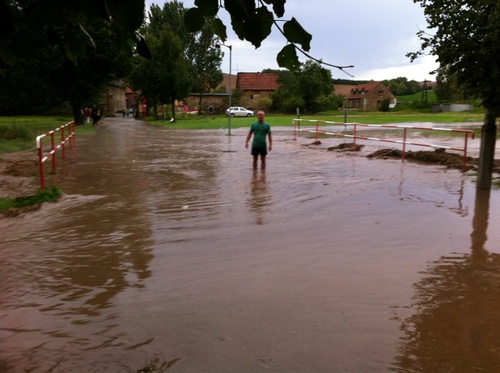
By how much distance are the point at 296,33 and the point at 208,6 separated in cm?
42

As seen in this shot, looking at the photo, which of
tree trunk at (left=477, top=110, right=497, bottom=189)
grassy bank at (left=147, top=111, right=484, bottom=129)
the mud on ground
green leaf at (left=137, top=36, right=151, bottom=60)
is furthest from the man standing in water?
grassy bank at (left=147, top=111, right=484, bottom=129)

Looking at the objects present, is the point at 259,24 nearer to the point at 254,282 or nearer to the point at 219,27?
the point at 219,27

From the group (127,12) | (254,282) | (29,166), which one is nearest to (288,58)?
(127,12)

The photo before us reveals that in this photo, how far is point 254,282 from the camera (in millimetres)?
5090

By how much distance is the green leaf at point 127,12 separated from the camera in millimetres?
1969

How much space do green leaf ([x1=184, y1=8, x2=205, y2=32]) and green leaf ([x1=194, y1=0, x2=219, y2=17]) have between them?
22 millimetres

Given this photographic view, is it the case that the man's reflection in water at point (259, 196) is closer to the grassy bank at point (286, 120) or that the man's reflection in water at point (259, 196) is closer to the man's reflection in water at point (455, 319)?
the man's reflection in water at point (455, 319)

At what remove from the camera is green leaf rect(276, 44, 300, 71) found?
2.26 metres

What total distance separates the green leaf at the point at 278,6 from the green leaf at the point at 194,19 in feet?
1.04

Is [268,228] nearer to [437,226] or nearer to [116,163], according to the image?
[437,226]

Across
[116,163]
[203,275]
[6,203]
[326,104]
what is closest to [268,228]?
[203,275]

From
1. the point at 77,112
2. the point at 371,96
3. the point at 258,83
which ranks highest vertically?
the point at 258,83

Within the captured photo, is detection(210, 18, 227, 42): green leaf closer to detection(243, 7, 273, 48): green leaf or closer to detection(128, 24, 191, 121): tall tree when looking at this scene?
detection(243, 7, 273, 48): green leaf

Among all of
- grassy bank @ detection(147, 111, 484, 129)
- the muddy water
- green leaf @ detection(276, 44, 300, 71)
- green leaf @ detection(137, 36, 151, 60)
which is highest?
green leaf @ detection(137, 36, 151, 60)
